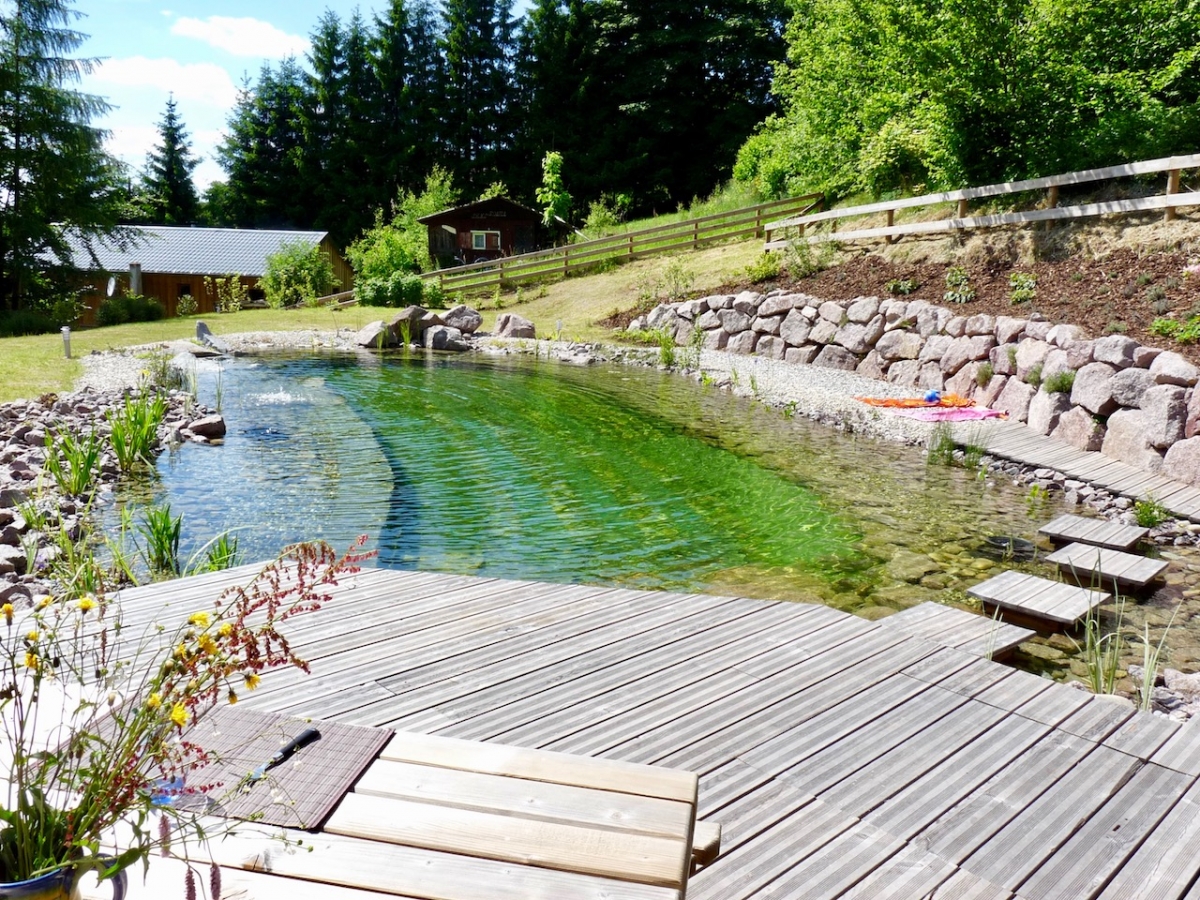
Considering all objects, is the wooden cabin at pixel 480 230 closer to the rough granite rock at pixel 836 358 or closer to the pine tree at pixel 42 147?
the pine tree at pixel 42 147

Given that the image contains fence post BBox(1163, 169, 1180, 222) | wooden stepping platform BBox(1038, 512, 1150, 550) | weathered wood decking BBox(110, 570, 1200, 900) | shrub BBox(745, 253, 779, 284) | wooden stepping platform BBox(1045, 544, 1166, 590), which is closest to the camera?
weathered wood decking BBox(110, 570, 1200, 900)

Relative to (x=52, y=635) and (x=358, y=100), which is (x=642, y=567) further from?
(x=358, y=100)

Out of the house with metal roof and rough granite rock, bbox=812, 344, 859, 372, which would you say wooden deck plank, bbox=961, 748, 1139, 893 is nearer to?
rough granite rock, bbox=812, 344, 859, 372

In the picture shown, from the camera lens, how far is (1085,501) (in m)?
7.86

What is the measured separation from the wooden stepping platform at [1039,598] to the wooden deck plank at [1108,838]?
2127mm

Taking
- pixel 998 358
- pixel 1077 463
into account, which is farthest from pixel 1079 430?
pixel 998 358

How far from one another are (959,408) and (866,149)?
10.7m

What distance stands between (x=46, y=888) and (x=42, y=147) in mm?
28036

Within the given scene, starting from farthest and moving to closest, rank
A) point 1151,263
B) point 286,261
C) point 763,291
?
point 286,261, point 763,291, point 1151,263

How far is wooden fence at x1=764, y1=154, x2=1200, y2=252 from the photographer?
11.3 metres

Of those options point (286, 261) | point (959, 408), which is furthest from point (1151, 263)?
point (286, 261)

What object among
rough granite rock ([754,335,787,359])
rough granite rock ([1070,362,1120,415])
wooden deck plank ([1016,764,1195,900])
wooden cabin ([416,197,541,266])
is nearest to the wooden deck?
rough granite rock ([1070,362,1120,415])

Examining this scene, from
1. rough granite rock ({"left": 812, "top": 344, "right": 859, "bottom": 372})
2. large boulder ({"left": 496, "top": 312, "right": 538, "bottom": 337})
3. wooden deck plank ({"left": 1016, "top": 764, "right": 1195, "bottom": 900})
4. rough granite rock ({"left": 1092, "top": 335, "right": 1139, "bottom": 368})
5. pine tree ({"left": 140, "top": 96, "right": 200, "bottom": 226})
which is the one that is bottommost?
wooden deck plank ({"left": 1016, "top": 764, "right": 1195, "bottom": 900})

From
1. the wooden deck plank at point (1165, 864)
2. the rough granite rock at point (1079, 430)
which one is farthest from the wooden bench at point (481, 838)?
the rough granite rock at point (1079, 430)
